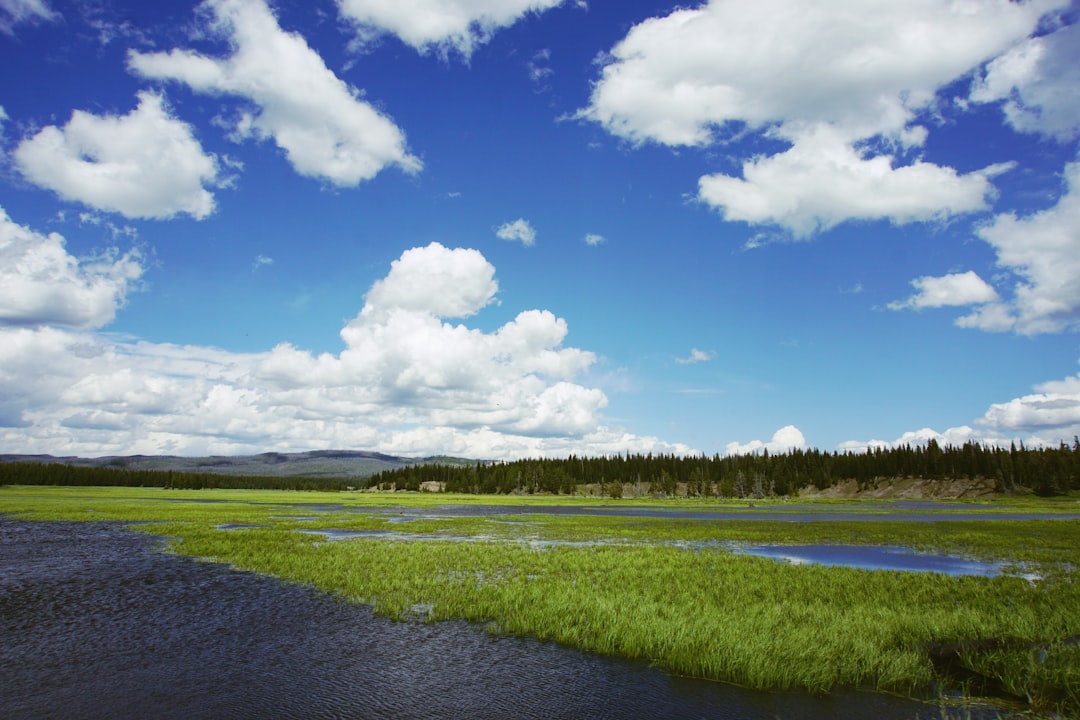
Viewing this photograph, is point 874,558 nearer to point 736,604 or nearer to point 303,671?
point 736,604

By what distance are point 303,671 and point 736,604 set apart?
596 inches

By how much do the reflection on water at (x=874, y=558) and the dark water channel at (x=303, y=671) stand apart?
74.5ft

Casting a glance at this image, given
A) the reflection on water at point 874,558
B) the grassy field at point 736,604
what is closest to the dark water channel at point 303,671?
the grassy field at point 736,604

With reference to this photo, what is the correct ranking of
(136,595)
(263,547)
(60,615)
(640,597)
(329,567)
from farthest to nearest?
(263,547) → (329,567) → (136,595) → (640,597) → (60,615)

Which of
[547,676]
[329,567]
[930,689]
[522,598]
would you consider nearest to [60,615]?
[329,567]

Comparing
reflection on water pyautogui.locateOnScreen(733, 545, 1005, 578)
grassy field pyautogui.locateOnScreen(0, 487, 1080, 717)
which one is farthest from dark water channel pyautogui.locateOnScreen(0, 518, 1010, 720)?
reflection on water pyautogui.locateOnScreen(733, 545, 1005, 578)

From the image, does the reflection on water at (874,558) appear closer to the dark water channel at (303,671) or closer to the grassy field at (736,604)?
the grassy field at (736,604)

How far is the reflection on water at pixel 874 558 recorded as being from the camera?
33.5 metres

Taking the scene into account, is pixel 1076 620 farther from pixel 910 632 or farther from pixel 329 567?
pixel 329 567

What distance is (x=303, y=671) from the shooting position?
16.1 metres

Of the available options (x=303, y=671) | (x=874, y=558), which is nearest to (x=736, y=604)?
(x=303, y=671)

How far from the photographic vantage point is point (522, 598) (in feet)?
75.5

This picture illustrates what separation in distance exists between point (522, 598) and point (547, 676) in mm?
7364

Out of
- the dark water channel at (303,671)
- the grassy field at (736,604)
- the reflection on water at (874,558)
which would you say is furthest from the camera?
the reflection on water at (874,558)
